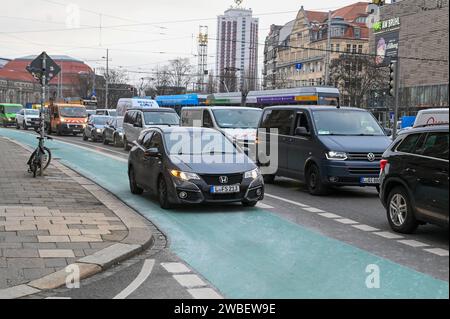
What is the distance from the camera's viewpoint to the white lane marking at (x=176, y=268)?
650cm

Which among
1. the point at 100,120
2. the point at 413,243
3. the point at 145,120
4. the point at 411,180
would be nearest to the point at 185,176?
the point at 411,180

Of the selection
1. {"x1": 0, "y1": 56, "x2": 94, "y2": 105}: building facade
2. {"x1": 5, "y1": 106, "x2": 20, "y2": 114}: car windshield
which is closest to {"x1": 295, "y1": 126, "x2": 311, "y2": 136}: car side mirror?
{"x1": 5, "y1": 106, "x2": 20, "y2": 114}: car windshield

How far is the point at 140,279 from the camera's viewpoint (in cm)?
614

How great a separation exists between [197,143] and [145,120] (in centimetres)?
1365

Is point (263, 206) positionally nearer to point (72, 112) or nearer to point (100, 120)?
point (100, 120)

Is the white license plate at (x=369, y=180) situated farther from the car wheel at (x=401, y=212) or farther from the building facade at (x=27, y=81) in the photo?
the building facade at (x=27, y=81)

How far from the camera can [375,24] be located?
85.4 m

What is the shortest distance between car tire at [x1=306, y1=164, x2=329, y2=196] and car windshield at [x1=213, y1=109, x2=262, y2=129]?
258 inches

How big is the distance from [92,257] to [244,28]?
128 ft

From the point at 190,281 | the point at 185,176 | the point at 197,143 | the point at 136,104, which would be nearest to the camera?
the point at 190,281

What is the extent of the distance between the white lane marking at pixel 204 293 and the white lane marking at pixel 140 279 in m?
0.57

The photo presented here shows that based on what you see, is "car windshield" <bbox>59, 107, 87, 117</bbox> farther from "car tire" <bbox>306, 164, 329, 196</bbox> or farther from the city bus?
"car tire" <bbox>306, 164, 329, 196</bbox>
